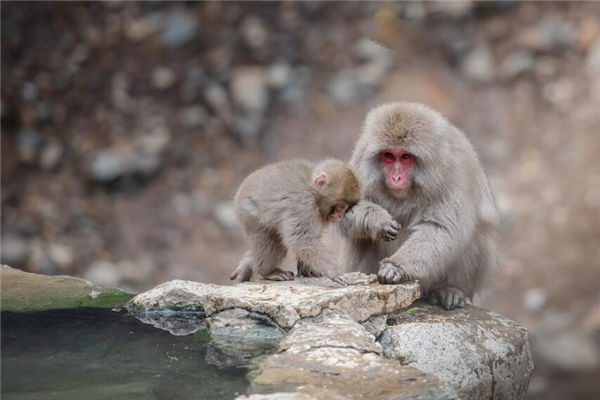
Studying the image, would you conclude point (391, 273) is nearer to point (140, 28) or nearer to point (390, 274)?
point (390, 274)

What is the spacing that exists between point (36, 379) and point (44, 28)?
8.77 metres

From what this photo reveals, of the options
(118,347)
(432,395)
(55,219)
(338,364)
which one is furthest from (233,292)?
(55,219)

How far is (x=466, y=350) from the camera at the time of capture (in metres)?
4.45

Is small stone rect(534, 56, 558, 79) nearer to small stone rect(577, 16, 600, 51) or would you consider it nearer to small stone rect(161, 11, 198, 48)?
small stone rect(577, 16, 600, 51)

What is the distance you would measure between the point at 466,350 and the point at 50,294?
6.30 feet

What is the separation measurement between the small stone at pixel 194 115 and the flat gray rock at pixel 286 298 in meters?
7.03

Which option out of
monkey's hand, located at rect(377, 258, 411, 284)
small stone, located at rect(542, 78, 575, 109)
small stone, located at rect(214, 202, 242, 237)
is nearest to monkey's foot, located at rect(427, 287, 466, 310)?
monkey's hand, located at rect(377, 258, 411, 284)

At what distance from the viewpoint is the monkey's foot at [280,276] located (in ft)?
17.6

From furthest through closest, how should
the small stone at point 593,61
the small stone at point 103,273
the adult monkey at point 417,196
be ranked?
the small stone at point 593,61, the small stone at point 103,273, the adult monkey at point 417,196

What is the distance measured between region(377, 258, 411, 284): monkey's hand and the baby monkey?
1.09 ft

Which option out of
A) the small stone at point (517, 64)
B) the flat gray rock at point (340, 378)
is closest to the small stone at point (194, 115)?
the small stone at point (517, 64)

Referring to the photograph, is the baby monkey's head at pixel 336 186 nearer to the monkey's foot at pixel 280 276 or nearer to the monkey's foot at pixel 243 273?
the monkey's foot at pixel 280 276

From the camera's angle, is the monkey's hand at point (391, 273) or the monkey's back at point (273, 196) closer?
the monkey's hand at point (391, 273)

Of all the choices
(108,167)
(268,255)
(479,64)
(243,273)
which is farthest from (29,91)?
(268,255)
